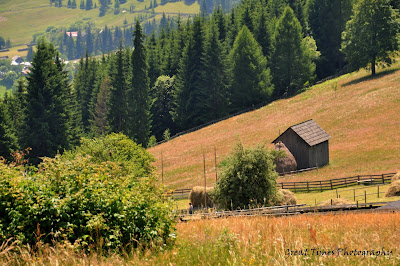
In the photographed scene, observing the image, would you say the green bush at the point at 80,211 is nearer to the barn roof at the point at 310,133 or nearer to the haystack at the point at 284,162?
the haystack at the point at 284,162

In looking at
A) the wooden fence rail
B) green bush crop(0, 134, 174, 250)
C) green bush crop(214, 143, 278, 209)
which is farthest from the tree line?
green bush crop(0, 134, 174, 250)

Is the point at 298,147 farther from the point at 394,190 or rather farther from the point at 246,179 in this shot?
the point at 246,179

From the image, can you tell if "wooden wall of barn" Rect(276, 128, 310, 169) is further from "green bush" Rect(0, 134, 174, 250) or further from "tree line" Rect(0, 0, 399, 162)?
"green bush" Rect(0, 134, 174, 250)

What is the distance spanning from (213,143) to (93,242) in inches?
2603

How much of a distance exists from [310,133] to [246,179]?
89.3 ft

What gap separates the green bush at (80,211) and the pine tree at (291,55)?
88.9 meters

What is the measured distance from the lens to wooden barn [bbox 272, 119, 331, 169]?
58062 mm

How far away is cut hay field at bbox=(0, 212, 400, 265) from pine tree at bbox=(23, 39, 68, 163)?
71030 mm

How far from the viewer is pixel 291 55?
10100 centimetres

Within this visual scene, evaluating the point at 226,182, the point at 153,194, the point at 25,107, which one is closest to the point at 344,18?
the point at 25,107

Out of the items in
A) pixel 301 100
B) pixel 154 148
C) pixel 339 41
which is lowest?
pixel 154 148

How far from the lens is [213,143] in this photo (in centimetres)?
7844

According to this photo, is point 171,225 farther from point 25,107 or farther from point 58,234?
point 25,107

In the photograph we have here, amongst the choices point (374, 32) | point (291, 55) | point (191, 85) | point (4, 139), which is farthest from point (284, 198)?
point (191, 85)
